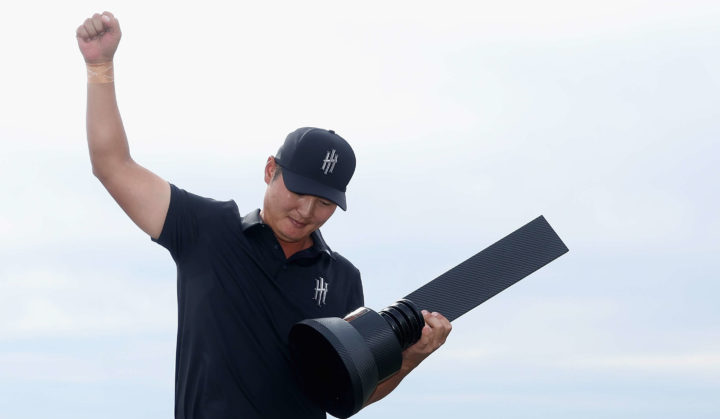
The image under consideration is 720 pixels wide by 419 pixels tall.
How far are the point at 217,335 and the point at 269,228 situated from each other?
2.47 feet

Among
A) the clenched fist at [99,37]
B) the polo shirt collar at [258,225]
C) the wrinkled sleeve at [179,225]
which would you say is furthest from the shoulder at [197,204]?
the clenched fist at [99,37]

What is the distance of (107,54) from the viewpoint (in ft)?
17.2

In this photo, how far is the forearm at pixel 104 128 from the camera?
5207 mm

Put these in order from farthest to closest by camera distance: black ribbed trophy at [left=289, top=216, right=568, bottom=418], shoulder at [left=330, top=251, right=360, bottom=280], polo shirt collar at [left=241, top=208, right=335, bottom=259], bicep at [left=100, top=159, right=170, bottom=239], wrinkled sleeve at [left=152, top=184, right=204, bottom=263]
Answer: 1. shoulder at [left=330, top=251, right=360, bottom=280]
2. polo shirt collar at [left=241, top=208, right=335, bottom=259]
3. wrinkled sleeve at [left=152, top=184, right=204, bottom=263]
4. bicep at [left=100, top=159, right=170, bottom=239]
5. black ribbed trophy at [left=289, top=216, right=568, bottom=418]

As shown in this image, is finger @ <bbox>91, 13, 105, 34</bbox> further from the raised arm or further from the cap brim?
the cap brim

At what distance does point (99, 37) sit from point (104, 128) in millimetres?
539

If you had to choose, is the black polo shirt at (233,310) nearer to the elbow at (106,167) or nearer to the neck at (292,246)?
the neck at (292,246)

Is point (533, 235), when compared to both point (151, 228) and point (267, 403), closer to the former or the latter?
point (267, 403)

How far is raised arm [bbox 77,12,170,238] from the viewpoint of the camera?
5215 millimetres

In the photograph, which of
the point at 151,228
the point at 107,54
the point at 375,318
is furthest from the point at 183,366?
the point at 107,54

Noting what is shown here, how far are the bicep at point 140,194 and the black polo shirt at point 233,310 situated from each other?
0.19 ft

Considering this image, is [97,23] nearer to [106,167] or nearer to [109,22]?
[109,22]

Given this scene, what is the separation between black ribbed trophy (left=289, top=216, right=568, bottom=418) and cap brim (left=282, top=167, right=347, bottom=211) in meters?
0.74

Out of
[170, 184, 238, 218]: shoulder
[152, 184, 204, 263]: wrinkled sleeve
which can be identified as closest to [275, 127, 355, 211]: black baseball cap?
[170, 184, 238, 218]: shoulder
